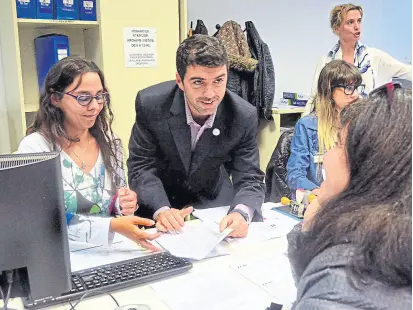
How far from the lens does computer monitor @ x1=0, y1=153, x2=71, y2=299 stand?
2.88ft

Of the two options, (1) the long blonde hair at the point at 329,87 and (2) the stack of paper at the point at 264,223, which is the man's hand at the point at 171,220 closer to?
(2) the stack of paper at the point at 264,223

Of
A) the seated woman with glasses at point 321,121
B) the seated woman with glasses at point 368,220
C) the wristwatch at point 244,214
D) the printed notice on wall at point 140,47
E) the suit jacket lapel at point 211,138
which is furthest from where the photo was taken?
the printed notice on wall at point 140,47

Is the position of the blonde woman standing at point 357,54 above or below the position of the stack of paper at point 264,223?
above

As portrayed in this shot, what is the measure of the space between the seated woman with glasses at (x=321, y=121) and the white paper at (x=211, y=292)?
3.30 feet

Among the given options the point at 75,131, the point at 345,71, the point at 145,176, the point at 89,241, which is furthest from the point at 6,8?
the point at 345,71

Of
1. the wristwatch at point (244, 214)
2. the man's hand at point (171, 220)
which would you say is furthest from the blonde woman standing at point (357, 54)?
the man's hand at point (171, 220)

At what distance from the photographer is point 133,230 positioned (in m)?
1.38

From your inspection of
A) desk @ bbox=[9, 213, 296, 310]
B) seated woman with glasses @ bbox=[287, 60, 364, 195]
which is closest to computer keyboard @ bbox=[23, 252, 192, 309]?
desk @ bbox=[9, 213, 296, 310]

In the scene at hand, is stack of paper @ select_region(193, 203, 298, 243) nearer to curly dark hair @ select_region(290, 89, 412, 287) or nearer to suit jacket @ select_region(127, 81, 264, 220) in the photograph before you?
suit jacket @ select_region(127, 81, 264, 220)

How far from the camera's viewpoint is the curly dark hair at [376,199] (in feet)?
2.16

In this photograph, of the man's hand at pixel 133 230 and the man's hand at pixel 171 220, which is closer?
the man's hand at pixel 133 230

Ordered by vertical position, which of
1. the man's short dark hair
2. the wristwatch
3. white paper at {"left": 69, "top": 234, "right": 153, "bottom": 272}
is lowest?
white paper at {"left": 69, "top": 234, "right": 153, "bottom": 272}

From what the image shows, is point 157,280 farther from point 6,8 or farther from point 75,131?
point 6,8

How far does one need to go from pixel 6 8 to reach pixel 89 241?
1695 millimetres
